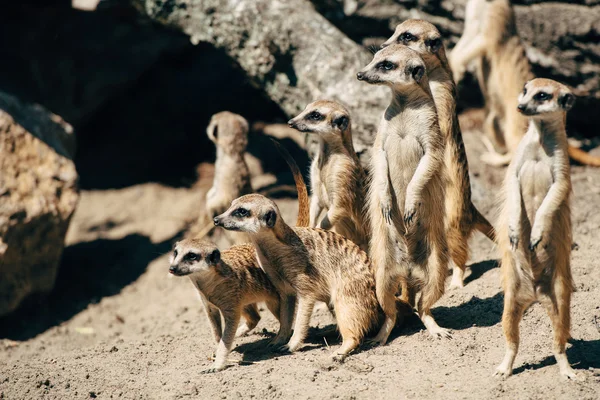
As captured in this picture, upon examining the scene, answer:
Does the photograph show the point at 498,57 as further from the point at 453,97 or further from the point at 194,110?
the point at 194,110

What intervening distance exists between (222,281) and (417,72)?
1.56 m

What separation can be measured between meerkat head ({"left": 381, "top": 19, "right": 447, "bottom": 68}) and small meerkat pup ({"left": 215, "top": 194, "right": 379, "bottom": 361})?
54.1 inches

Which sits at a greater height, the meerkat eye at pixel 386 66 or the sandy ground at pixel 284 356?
the meerkat eye at pixel 386 66

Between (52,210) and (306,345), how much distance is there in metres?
3.00

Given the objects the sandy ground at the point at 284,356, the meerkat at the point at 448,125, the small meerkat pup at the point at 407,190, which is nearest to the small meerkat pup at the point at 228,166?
the sandy ground at the point at 284,356

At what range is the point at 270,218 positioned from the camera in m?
4.05

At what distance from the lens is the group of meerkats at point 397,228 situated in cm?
342

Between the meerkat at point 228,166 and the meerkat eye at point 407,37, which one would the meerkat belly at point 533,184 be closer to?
the meerkat eye at point 407,37

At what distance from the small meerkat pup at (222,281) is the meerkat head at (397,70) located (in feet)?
4.11

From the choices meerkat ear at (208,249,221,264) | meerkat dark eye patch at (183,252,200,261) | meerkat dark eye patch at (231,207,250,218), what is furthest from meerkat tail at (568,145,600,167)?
meerkat dark eye patch at (183,252,200,261)

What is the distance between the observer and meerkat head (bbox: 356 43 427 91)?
4008mm

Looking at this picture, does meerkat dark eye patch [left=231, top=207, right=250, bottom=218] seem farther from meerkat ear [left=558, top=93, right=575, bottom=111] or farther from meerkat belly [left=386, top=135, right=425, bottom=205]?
meerkat ear [left=558, top=93, right=575, bottom=111]

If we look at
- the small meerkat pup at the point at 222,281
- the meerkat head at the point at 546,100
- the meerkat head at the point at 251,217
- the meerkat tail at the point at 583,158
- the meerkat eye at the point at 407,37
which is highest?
the meerkat eye at the point at 407,37

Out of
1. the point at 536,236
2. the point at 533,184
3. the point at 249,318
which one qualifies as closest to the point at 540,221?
the point at 536,236
